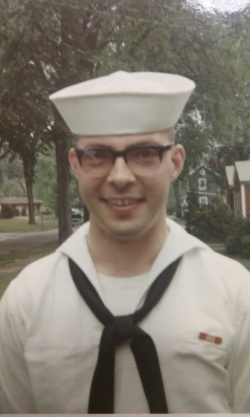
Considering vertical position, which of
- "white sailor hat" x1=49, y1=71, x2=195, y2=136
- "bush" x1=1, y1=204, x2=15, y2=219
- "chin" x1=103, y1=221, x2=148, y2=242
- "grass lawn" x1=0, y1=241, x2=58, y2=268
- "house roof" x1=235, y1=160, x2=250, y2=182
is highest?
"white sailor hat" x1=49, y1=71, x2=195, y2=136

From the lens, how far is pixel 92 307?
1.37 m

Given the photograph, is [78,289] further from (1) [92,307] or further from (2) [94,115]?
(2) [94,115]

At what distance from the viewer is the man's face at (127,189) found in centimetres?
129

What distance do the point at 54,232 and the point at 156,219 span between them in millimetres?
334

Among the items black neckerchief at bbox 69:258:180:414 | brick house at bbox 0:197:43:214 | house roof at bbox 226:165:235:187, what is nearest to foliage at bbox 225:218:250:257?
house roof at bbox 226:165:235:187

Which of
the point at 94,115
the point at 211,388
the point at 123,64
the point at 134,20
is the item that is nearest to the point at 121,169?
the point at 94,115

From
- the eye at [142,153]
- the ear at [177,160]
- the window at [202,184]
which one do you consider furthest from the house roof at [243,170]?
the eye at [142,153]

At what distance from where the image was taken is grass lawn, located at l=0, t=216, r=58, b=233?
5.03 feet

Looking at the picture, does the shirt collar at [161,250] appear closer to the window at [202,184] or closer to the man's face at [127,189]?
the man's face at [127,189]

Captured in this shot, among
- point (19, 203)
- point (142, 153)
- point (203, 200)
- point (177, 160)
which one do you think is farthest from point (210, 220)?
point (19, 203)

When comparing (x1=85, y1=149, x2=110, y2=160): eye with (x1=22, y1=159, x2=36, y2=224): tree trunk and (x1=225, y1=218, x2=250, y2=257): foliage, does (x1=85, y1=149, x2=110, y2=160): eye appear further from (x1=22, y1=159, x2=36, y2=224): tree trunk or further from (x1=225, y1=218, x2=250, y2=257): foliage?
(x1=225, y1=218, x2=250, y2=257): foliage

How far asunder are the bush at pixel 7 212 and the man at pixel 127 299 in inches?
12.6

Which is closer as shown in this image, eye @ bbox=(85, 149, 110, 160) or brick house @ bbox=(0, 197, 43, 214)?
eye @ bbox=(85, 149, 110, 160)

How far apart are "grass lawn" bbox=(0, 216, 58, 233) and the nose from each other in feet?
1.07
